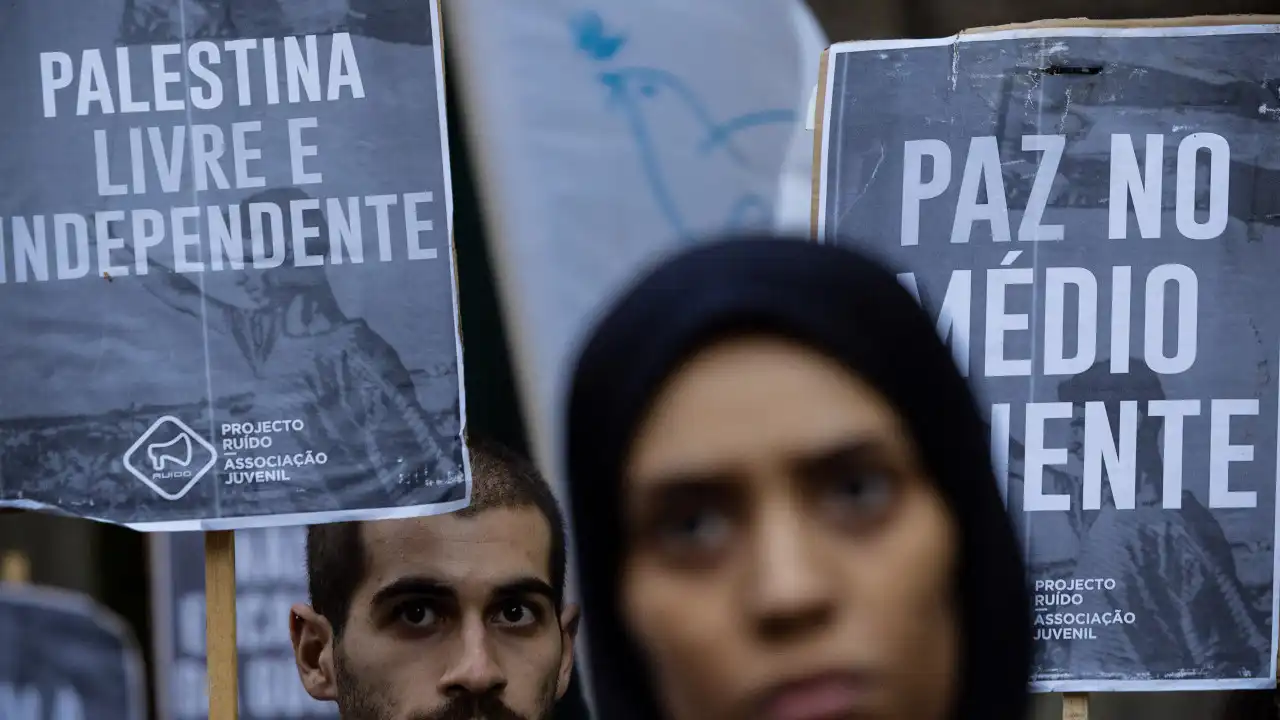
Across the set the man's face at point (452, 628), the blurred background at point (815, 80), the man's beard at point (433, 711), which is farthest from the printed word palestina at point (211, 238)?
the blurred background at point (815, 80)

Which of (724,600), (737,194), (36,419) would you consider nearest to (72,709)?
(36,419)

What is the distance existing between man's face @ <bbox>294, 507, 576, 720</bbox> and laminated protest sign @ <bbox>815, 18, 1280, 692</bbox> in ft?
3.40

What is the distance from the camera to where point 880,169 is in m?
2.91

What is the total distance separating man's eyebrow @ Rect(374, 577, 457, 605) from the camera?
315cm

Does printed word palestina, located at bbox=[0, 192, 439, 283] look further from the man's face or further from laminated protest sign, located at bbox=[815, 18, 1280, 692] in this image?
laminated protest sign, located at bbox=[815, 18, 1280, 692]

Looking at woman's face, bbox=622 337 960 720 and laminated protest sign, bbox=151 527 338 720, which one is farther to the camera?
laminated protest sign, bbox=151 527 338 720

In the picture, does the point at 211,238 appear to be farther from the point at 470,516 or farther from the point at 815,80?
the point at 815,80

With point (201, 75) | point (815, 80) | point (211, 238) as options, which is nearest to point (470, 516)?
point (211, 238)

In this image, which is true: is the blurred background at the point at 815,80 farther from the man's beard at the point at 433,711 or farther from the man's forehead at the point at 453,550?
the man's beard at the point at 433,711

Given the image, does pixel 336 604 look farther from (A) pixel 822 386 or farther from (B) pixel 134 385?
(A) pixel 822 386

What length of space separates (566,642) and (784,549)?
90.6 inches

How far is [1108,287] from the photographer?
286 centimetres

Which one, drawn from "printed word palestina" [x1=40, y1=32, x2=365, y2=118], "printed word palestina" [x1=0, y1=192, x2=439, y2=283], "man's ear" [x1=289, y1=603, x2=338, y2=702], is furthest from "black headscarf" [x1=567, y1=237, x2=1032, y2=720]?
"man's ear" [x1=289, y1=603, x2=338, y2=702]

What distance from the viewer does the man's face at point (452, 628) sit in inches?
120
